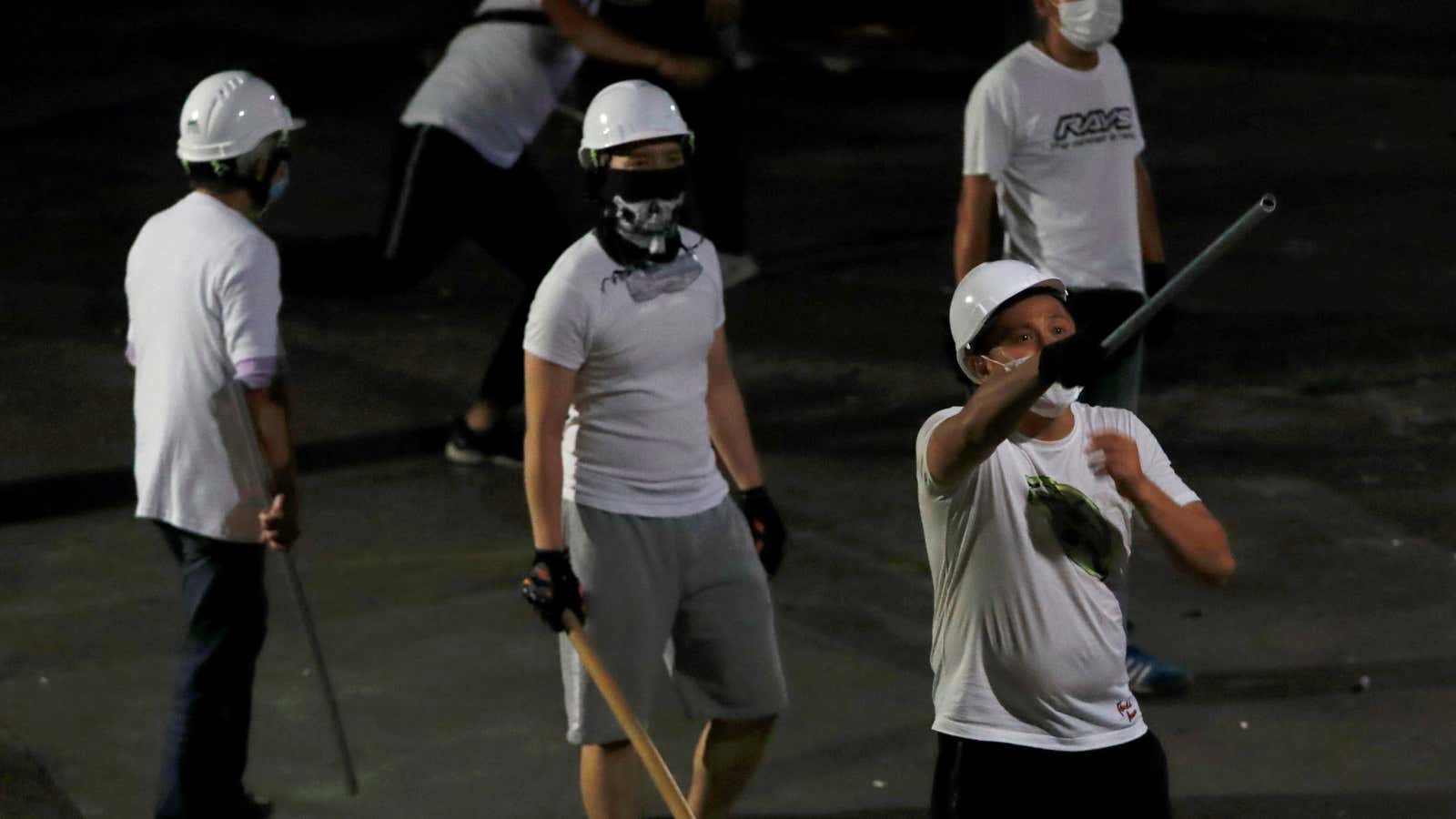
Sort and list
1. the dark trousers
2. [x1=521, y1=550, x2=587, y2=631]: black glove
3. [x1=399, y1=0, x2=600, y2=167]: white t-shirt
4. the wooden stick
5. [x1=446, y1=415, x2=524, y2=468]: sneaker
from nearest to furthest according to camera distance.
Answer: the wooden stick → [x1=521, y1=550, x2=587, y2=631]: black glove → the dark trousers → [x1=399, y1=0, x2=600, y2=167]: white t-shirt → [x1=446, y1=415, x2=524, y2=468]: sneaker

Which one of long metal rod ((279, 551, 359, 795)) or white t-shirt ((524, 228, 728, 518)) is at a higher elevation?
white t-shirt ((524, 228, 728, 518))

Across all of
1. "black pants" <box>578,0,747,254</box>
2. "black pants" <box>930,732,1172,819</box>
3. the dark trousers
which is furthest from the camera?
"black pants" <box>578,0,747,254</box>

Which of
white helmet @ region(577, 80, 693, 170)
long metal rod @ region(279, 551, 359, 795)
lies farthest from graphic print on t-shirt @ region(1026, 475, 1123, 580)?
long metal rod @ region(279, 551, 359, 795)

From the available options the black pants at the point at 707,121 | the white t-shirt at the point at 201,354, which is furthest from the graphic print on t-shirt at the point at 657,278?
the black pants at the point at 707,121

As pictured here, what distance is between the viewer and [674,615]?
538 cm

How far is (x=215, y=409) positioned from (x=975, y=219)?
7.47ft

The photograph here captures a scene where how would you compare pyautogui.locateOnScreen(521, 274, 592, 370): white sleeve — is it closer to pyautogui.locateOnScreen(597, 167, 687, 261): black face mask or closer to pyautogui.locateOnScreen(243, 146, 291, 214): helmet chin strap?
A: pyautogui.locateOnScreen(597, 167, 687, 261): black face mask

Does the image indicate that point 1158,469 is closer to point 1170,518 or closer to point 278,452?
point 1170,518

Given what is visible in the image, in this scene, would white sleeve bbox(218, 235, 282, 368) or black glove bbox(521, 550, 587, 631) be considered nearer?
black glove bbox(521, 550, 587, 631)

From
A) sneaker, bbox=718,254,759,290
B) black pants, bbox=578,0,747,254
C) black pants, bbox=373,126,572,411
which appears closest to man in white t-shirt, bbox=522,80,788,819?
black pants, bbox=373,126,572,411

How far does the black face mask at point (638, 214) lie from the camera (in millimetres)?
5258

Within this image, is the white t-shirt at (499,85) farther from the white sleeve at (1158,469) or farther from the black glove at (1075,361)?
the black glove at (1075,361)

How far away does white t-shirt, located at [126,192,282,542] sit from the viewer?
544 cm

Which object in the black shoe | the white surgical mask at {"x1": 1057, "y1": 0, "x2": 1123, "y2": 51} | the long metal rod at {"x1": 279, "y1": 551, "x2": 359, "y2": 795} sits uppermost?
the white surgical mask at {"x1": 1057, "y1": 0, "x2": 1123, "y2": 51}
